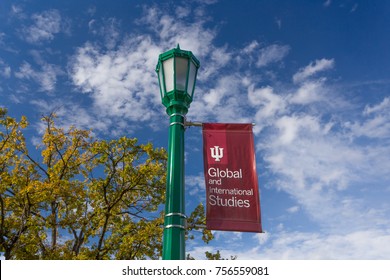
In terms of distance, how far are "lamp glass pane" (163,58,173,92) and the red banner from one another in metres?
0.74

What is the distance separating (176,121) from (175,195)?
1117 mm

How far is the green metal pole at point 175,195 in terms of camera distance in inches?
171

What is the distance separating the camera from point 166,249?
4344 mm

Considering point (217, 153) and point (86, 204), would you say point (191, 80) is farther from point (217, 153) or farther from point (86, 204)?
point (86, 204)

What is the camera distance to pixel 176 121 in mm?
5238

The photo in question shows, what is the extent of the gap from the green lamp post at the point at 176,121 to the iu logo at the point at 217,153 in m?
0.42

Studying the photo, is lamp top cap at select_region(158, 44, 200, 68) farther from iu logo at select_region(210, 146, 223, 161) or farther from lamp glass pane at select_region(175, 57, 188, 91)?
iu logo at select_region(210, 146, 223, 161)

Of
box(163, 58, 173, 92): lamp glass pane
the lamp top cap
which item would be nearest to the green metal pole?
Answer: box(163, 58, 173, 92): lamp glass pane

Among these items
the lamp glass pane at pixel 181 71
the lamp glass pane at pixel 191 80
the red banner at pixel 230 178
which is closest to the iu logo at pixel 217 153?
the red banner at pixel 230 178

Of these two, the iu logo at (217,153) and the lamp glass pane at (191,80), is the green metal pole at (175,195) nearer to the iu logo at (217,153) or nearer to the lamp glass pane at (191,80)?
the lamp glass pane at (191,80)

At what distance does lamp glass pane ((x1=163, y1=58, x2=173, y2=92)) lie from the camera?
5410 mm

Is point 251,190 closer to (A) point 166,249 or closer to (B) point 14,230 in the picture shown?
(A) point 166,249
